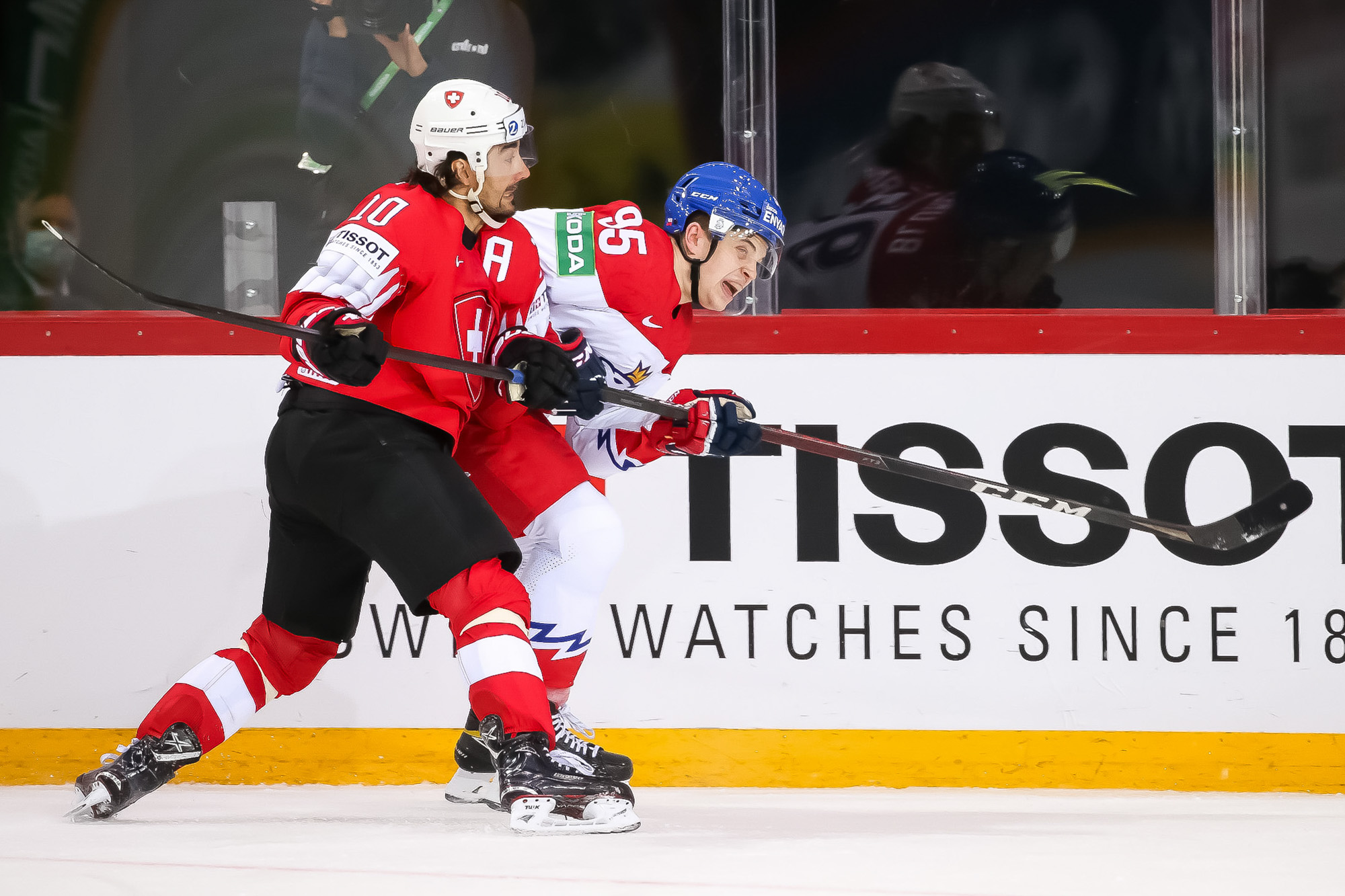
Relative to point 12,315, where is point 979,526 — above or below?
below

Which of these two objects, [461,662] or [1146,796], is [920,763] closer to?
[1146,796]

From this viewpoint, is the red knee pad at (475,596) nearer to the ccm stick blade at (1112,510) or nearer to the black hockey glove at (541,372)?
the black hockey glove at (541,372)

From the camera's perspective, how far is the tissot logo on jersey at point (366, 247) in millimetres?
2207

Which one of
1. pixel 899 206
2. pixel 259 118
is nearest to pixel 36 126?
pixel 259 118

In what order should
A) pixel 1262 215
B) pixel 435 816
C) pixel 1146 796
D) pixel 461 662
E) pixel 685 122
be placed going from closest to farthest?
1. pixel 461 662
2. pixel 435 816
3. pixel 1146 796
4. pixel 1262 215
5. pixel 685 122

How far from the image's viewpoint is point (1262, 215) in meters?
3.11

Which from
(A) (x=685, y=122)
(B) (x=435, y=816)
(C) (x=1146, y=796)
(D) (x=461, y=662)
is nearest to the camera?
(D) (x=461, y=662)

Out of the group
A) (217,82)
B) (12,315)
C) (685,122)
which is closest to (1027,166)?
(685,122)

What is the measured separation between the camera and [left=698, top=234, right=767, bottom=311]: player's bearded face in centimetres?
260

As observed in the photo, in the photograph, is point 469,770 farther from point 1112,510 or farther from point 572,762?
point 1112,510

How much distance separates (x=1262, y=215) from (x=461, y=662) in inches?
78.7

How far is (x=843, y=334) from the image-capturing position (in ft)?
9.91

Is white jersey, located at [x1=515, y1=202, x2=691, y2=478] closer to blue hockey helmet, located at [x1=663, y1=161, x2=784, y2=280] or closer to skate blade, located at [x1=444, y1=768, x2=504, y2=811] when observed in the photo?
blue hockey helmet, located at [x1=663, y1=161, x2=784, y2=280]

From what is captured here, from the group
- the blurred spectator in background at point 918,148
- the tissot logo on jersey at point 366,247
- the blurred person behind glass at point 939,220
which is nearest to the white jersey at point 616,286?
the tissot logo on jersey at point 366,247
